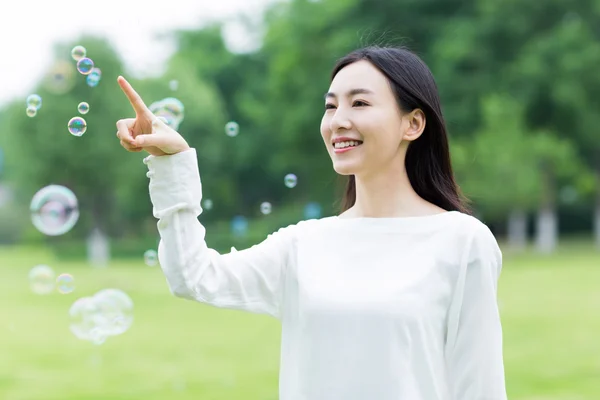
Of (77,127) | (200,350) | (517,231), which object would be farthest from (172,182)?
(517,231)

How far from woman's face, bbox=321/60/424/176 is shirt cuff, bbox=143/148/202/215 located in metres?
0.39

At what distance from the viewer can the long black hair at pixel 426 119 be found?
2.21m

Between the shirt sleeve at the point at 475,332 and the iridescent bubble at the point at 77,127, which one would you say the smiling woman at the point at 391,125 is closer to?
the shirt sleeve at the point at 475,332

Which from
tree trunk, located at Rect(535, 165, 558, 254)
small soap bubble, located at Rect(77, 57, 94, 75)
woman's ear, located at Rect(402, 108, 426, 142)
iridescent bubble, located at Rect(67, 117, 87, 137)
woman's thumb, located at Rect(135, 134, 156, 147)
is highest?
tree trunk, located at Rect(535, 165, 558, 254)

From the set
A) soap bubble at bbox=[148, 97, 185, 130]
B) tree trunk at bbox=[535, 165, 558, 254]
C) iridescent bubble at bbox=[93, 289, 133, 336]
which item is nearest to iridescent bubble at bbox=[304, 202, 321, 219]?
tree trunk at bbox=[535, 165, 558, 254]

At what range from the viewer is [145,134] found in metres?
2.05

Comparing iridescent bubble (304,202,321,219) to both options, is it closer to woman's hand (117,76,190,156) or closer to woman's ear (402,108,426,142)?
Answer: woman's ear (402,108,426,142)

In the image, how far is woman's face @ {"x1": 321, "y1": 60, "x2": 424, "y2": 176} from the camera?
2.16m

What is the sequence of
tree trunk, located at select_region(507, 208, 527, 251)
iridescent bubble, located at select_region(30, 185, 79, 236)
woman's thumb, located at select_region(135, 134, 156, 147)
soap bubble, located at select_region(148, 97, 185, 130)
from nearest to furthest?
woman's thumb, located at select_region(135, 134, 156, 147) → soap bubble, located at select_region(148, 97, 185, 130) → iridescent bubble, located at select_region(30, 185, 79, 236) → tree trunk, located at select_region(507, 208, 527, 251)

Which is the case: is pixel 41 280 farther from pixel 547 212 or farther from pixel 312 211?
pixel 547 212

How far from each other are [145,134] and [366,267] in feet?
2.09

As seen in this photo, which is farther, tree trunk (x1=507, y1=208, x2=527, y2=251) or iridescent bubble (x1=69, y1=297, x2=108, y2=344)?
tree trunk (x1=507, y1=208, x2=527, y2=251)

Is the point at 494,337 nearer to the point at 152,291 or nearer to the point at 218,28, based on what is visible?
the point at 152,291

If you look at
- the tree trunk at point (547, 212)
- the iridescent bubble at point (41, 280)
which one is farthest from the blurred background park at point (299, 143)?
the iridescent bubble at point (41, 280)
